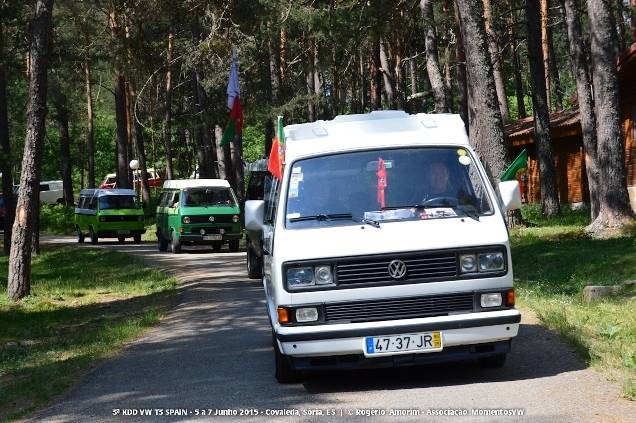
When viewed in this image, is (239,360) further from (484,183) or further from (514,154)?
(514,154)

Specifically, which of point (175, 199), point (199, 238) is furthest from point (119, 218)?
point (199, 238)

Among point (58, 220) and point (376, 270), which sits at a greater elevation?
point (58, 220)

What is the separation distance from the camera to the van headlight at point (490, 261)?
8.66 metres

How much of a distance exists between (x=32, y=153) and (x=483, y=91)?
9.87 meters

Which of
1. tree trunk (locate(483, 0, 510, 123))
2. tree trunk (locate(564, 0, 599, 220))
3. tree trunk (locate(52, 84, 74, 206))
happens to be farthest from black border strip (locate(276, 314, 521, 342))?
tree trunk (locate(52, 84, 74, 206))

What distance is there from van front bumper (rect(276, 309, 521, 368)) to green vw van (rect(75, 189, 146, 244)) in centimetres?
3104

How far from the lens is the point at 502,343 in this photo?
28.9 ft

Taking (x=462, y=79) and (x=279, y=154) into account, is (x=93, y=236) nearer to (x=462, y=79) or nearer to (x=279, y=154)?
(x=462, y=79)

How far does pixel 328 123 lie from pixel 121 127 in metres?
39.1

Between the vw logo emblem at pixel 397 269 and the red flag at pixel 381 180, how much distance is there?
84cm

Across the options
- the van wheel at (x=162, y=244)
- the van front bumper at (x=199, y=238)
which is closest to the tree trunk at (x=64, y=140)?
the van wheel at (x=162, y=244)

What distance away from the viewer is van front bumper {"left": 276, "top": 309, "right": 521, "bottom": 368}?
27.7ft

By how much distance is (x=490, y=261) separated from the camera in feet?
28.5

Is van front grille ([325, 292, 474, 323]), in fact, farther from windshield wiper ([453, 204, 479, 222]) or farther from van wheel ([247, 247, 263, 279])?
van wheel ([247, 247, 263, 279])
